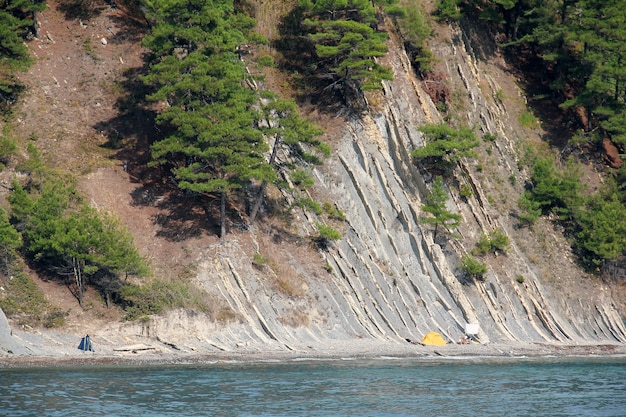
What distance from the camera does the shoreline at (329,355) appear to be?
128 feet

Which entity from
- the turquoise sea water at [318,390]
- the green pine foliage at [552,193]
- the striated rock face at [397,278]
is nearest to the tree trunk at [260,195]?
the striated rock face at [397,278]

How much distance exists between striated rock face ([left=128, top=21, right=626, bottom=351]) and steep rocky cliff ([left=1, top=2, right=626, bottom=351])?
7 cm

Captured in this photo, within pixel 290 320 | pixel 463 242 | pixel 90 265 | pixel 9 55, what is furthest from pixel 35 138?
pixel 463 242

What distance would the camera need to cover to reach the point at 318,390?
3338 centimetres

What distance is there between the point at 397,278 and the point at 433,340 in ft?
14.1

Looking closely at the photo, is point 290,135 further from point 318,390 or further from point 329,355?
point 318,390

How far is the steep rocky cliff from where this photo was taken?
149 ft

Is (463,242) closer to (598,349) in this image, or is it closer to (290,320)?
(598,349)

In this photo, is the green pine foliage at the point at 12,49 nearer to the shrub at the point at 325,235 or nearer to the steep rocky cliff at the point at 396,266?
the steep rocky cliff at the point at 396,266

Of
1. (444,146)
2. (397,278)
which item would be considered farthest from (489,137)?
(397,278)

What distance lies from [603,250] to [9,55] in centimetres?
3707

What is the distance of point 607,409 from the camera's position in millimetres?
30141

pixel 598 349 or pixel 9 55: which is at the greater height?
pixel 9 55

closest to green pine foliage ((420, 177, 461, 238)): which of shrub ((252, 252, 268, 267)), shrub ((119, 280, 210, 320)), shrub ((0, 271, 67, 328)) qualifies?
shrub ((252, 252, 268, 267))
